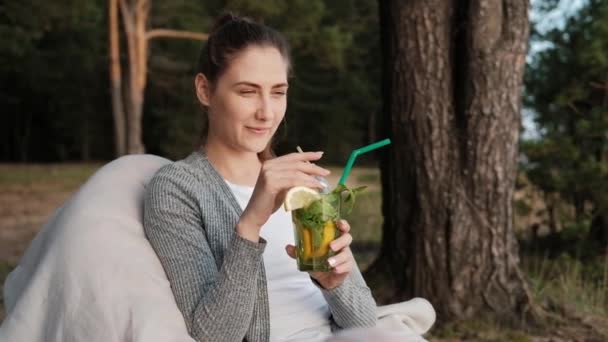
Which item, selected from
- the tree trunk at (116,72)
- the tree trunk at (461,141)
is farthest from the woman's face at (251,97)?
the tree trunk at (116,72)

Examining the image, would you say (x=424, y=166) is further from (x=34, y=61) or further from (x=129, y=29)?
(x=34, y=61)

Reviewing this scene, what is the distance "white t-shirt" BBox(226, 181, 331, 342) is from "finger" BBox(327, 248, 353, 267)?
30cm

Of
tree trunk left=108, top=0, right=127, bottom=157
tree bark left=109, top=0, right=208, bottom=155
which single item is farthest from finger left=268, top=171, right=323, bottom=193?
tree trunk left=108, top=0, right=127, bottom=157

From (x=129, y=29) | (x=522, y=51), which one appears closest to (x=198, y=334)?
(x=522, y=51)

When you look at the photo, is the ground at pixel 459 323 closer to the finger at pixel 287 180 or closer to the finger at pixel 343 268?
the finger at pixel 343 268

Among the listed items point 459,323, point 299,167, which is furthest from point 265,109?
point 459,323

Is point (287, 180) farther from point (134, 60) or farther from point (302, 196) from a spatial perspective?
point (134, 60)

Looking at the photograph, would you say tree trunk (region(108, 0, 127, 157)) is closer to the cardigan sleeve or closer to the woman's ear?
the woman's ear

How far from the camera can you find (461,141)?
12.5ft

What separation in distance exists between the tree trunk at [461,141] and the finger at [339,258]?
6.68ft

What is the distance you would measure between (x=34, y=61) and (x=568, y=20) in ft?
76.6

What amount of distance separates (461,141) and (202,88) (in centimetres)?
196

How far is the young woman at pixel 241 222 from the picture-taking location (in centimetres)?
179

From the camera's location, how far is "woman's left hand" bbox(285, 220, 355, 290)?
1.73 m
